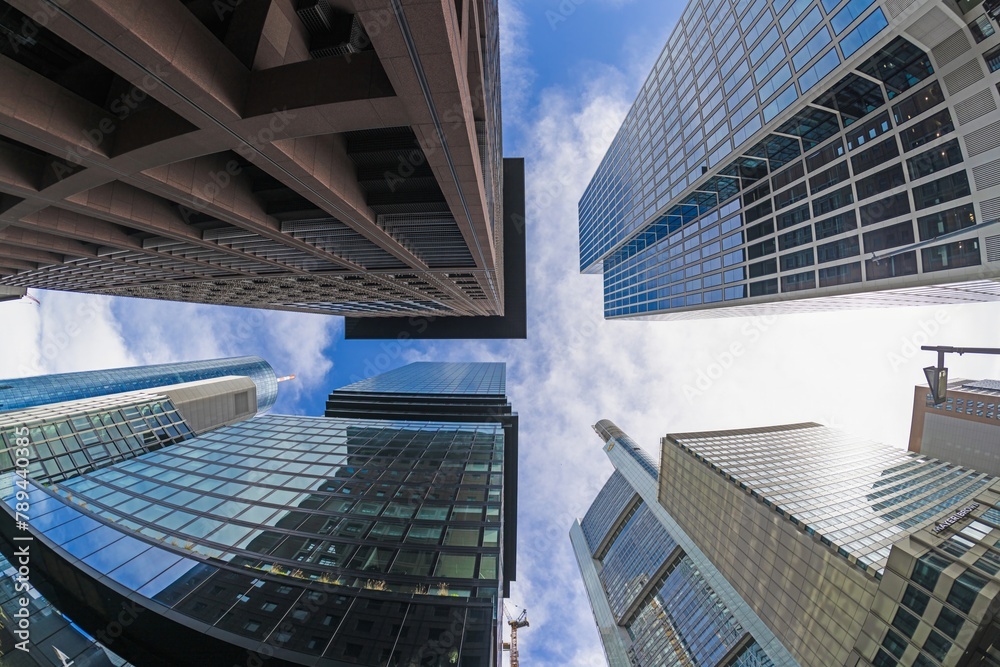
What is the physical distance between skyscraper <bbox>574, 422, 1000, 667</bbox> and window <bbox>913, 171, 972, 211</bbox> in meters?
21.0

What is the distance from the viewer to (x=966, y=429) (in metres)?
82.1

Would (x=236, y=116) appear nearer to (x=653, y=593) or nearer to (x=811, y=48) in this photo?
(x=811, y=48)

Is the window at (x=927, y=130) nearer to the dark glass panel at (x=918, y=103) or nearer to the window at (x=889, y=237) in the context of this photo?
the dark glass panel at (x=918, y=103)

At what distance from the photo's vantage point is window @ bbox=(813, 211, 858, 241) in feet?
89.8

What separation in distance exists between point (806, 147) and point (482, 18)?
36018 mm

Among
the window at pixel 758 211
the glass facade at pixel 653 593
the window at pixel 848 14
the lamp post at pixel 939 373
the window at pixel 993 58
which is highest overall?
the window at pixel 848 14

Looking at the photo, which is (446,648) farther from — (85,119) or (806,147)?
(806,147)

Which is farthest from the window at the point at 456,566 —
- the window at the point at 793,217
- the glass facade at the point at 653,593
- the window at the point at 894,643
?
the glass facade at the point at 653,593

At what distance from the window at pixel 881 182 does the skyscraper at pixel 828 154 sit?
0.44 feet

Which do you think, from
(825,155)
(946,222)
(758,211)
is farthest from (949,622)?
(758,211)

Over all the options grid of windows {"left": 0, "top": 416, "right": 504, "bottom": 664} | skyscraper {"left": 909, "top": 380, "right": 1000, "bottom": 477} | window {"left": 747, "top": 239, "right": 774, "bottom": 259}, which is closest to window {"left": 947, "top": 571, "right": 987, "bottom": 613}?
grid of windows {"left": 0, "top": 416, "right": 504, "bottom": 664}

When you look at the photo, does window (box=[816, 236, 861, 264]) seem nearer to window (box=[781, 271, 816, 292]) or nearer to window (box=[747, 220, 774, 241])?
window (box=[781, 271, 816, 292])

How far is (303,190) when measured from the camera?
941 centimetres

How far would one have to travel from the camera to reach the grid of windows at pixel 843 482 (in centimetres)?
3659
